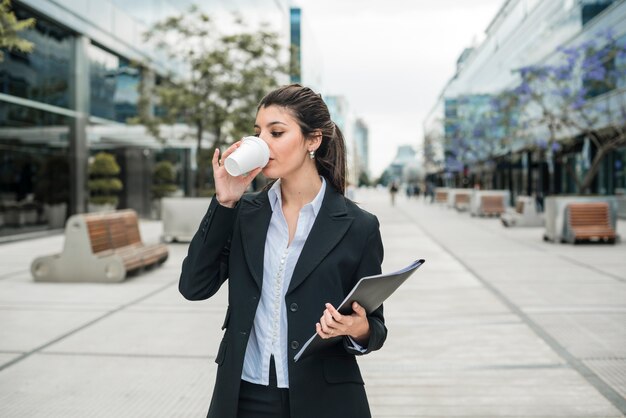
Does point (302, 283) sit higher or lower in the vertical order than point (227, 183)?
lower

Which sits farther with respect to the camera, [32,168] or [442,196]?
[442,196]

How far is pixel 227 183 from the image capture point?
200 cm

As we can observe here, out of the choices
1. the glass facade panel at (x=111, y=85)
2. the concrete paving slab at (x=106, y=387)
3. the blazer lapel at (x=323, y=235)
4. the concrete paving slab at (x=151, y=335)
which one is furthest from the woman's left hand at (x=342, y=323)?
the glass facade panel at (x=111, y=85)

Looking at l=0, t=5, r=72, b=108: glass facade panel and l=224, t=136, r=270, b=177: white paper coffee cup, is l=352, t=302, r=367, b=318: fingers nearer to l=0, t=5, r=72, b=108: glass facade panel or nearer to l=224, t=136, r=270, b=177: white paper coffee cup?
l=224, t=136, r=270, b=177: white paper coffee cup

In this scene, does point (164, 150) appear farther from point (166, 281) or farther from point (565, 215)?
point (166, 281)

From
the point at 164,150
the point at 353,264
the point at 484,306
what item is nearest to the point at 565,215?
the point at 484,306

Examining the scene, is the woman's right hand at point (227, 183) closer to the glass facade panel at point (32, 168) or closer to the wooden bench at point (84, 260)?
the wooden bench at point (84, 260)

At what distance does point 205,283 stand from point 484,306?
6306 mm

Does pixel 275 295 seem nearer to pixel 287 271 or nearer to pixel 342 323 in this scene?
pixel 287 271

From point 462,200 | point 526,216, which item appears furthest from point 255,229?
point 462,200

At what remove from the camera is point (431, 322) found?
706cm

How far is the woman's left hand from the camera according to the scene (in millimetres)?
1833

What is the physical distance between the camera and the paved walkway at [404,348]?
4.52m

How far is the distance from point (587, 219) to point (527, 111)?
23.3m
